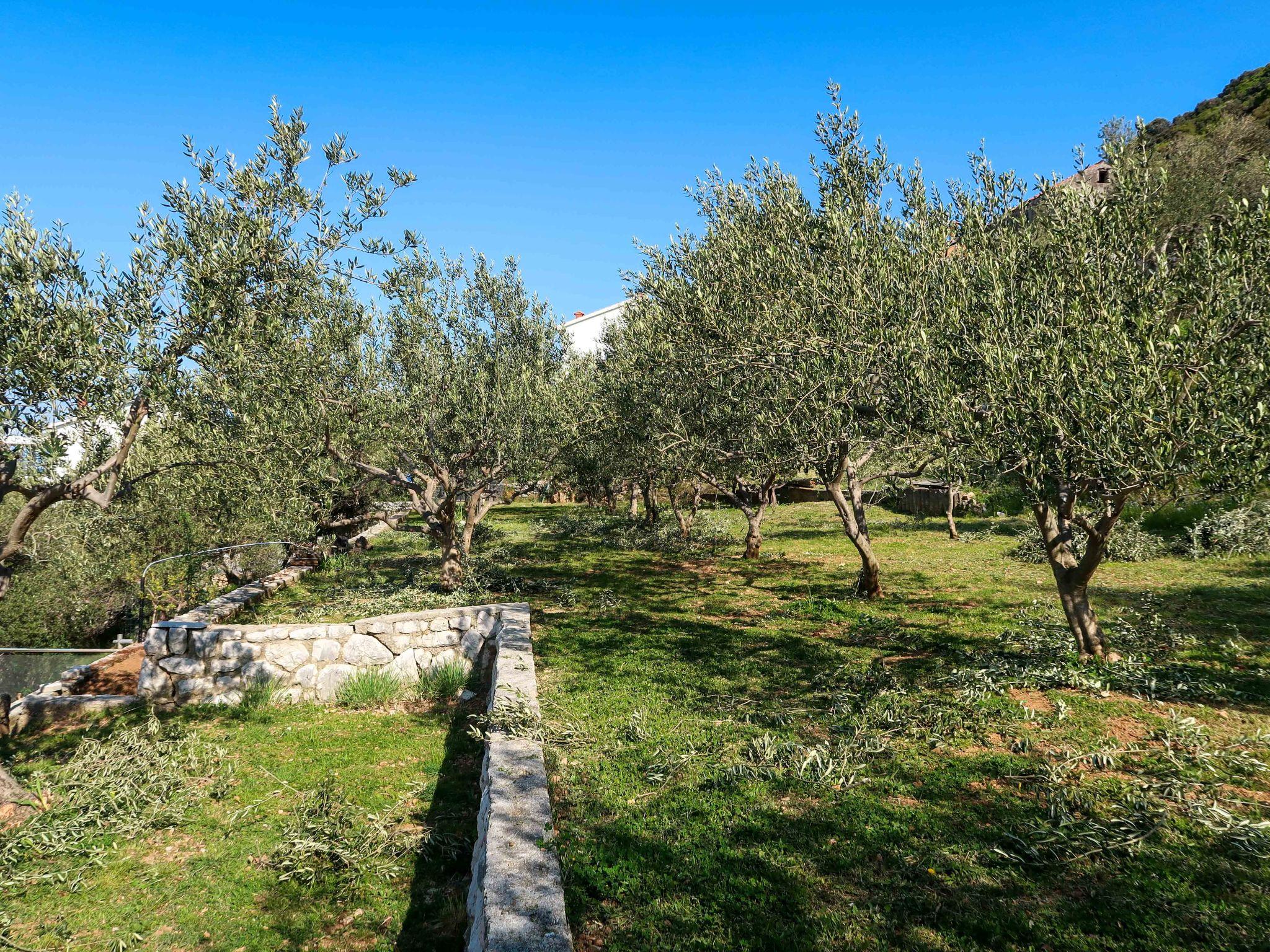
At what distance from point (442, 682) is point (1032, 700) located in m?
8.73

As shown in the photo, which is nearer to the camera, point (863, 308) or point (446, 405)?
point (863, 308)

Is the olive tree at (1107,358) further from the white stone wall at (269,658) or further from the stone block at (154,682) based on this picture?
the stone block at (154,682)

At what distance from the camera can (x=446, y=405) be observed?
634 inches

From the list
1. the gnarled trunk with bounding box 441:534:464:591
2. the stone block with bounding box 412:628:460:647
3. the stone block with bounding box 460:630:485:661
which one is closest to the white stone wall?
the stone block with bounding box 412:628:460:647

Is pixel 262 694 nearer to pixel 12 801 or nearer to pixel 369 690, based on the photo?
pixel 369 690

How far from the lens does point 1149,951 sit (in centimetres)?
438

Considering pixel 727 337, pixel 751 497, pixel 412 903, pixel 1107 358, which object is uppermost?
pixel 727 337

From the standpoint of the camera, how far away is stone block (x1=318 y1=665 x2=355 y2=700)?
11375 mm

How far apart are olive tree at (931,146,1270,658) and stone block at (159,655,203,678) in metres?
11.9

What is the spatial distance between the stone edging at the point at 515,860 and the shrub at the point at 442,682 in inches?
140

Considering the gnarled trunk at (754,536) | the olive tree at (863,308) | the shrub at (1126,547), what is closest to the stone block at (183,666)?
the olive tree at (863,308)

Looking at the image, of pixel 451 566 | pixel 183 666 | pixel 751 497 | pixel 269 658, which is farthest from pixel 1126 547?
pixel 183 666

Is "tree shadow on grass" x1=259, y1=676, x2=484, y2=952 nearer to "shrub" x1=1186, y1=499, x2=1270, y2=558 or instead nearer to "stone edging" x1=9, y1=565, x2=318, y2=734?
"stone edging" x1=9, y1=565, x2=318, y2=734

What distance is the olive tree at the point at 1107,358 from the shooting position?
686 cm
